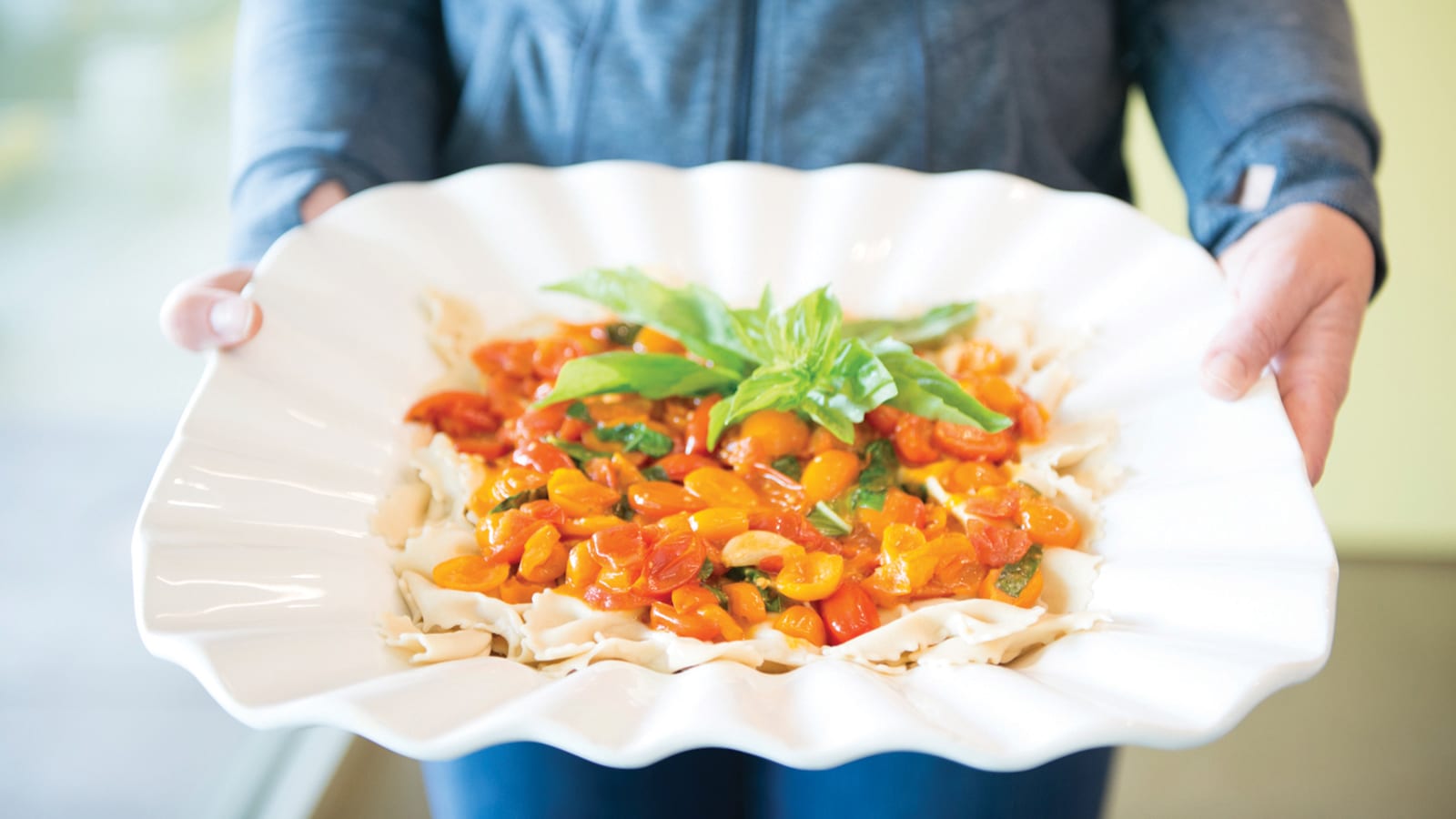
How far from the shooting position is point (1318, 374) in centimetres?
145

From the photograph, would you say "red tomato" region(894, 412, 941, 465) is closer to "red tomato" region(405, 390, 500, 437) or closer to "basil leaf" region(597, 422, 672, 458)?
"basil leaf" region(597, 422, 672, 458)

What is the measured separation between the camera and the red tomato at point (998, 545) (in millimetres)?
1237

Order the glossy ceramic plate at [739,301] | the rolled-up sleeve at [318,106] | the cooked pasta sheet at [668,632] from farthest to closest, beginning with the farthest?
the rolled-up sleeve at [318,106] → the cooked pasta sheet at [668,632] → the glossy ceramic plate at [739,301]

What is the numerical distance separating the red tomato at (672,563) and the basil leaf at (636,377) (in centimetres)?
30

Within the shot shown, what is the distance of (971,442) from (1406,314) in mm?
2812

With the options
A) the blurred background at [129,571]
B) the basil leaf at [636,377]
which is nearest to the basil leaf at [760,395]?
the basil leaf at [636,377]

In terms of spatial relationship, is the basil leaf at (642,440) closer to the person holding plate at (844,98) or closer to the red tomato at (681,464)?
the red tomato at (681,464)

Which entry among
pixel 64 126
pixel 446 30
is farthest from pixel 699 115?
pixel 64 126

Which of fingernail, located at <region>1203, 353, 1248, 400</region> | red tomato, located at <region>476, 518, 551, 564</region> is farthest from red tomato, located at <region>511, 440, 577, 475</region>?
fingernail, located at <region>1203, 353, 1248, 400</region>

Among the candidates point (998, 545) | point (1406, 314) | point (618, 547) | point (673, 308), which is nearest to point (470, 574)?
point (618, 547)

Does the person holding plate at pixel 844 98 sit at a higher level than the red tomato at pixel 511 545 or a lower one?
higher

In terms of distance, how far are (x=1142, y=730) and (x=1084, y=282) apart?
907 millimetres

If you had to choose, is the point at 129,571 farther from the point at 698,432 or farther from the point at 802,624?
the point at 802,624

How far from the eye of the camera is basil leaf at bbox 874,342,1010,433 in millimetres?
1351
